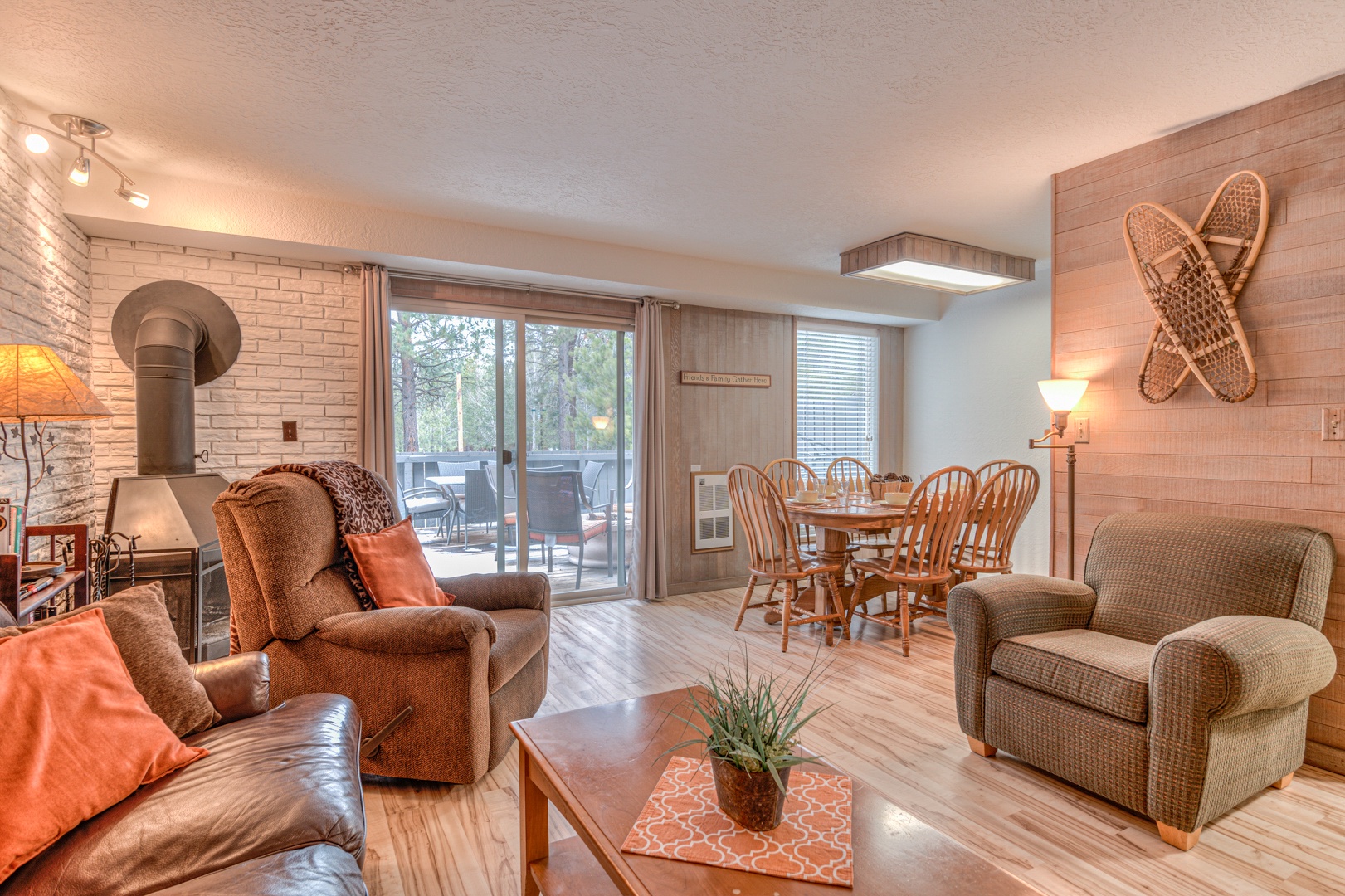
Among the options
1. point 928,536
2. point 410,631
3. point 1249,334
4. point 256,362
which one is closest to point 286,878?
point 410,631

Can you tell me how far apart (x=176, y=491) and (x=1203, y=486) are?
434 cm

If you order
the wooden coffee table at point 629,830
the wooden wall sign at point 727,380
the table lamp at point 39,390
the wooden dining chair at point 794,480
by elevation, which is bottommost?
the wooden coffee table at point 629,830

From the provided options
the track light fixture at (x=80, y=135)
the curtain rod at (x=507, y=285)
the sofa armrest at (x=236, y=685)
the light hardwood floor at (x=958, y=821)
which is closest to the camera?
the sofa armrest at (x=236, y=685)

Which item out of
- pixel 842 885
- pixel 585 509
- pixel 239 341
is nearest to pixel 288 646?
pixel 842 885

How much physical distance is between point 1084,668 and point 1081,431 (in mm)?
1422

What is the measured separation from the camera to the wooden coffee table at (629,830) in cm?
112

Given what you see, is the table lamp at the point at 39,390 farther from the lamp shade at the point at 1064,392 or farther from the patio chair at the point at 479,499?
the lamp shade at the point at 1064,392

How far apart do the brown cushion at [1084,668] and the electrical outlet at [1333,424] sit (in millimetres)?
959

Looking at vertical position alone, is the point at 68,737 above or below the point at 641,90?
below

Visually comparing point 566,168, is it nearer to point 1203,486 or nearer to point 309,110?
point 309,110

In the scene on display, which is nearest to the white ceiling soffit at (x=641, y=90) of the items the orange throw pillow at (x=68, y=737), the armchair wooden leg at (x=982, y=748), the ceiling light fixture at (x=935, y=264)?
the ceiling light fixture at (x=935, y=264)

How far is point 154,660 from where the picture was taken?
1562mm

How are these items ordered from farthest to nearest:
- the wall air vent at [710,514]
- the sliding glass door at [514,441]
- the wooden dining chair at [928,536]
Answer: the wall air vent at [710,514] → the sliding glass door at [514,441] → the wooden dining chair at [928,536]

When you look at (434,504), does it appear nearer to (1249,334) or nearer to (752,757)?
(752,757)
